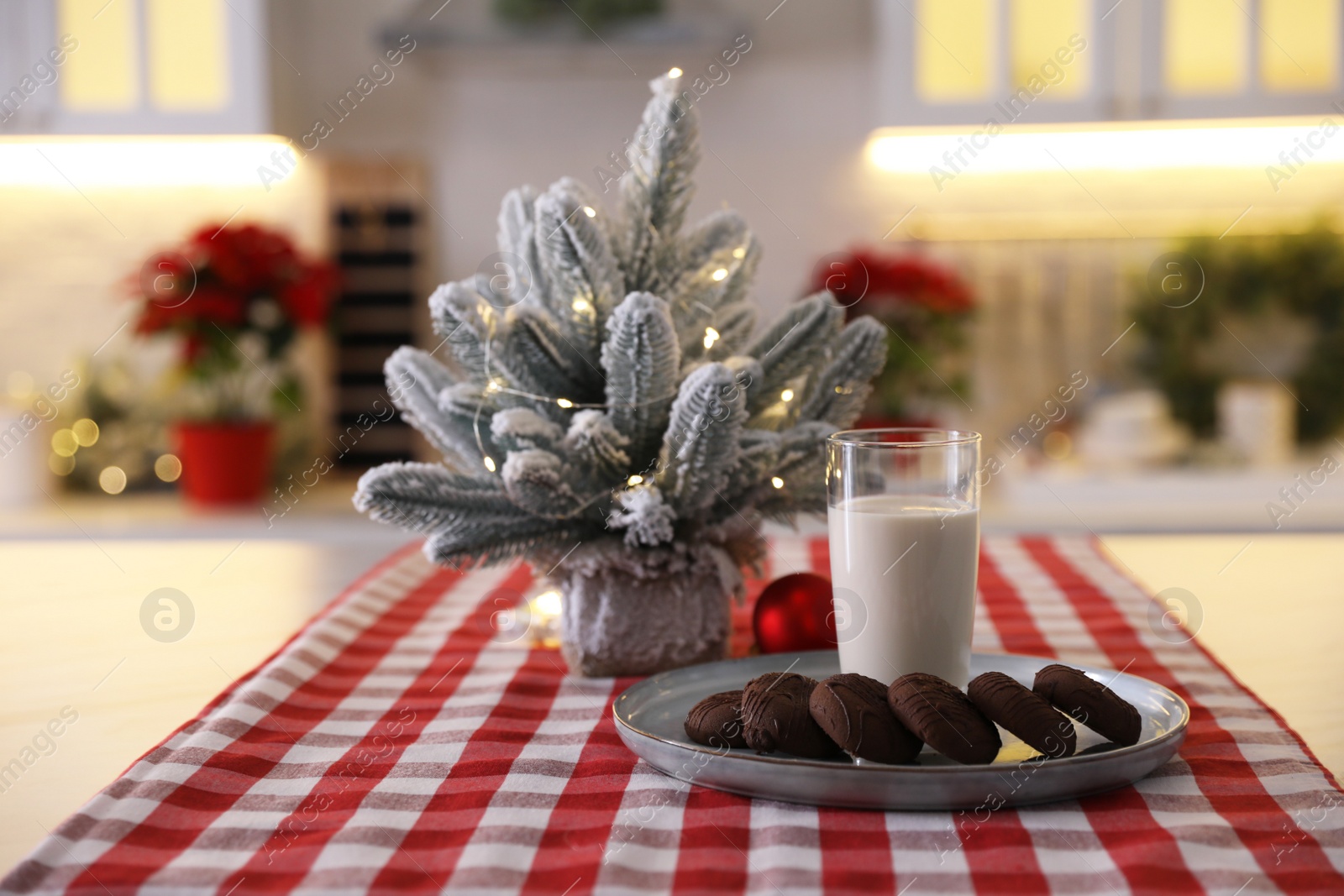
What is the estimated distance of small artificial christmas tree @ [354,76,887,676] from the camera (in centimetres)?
77

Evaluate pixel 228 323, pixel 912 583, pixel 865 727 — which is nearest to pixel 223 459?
pixel 228 323

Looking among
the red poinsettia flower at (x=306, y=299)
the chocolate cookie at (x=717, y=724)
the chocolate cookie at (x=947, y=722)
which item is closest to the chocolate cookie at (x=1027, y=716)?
the chocolate cookie at (x=947, y=722)

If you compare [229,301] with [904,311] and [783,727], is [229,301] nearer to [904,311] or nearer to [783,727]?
[904,311]

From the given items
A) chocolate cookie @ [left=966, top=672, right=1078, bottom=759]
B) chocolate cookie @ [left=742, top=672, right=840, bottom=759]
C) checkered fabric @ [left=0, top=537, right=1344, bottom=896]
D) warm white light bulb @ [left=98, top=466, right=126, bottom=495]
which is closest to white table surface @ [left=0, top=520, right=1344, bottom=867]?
checkered fabric @ [left=0, top=537, right=1344, bottom=896]

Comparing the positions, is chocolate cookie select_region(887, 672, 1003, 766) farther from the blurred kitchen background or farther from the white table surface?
the blurred kitchen background

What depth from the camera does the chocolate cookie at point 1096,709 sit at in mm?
600

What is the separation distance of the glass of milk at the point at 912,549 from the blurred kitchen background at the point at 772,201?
1697 millimetres

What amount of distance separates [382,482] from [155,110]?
1.94 metres

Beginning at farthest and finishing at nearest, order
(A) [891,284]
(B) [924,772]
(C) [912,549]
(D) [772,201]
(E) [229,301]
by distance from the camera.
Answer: (D) [772,201] < (A) [891,284] < (E) [229,301] < (C) [912,549] < (B) [924,772]

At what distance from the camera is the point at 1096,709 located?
0.60 meters

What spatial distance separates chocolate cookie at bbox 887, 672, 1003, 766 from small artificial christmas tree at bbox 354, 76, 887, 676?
221 mm

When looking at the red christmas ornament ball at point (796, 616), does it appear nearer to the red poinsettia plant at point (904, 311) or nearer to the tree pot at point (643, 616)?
the tree pot at point (643, 616)

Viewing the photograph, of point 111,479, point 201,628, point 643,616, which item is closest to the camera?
point 643,616

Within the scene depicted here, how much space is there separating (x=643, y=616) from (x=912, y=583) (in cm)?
20
